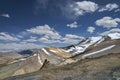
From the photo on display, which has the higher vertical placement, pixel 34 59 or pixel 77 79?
pixel 34 59

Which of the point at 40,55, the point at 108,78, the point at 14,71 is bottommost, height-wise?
the point at 108,78

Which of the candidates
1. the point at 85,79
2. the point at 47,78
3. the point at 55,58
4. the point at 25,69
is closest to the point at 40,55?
the point at 55,58

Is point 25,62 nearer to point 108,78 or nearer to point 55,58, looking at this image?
point 55,58

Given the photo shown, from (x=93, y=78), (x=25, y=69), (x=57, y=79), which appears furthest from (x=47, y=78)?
(x=25, y=69)

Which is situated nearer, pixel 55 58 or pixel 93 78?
pixel 93 78

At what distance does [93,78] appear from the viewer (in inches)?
1286

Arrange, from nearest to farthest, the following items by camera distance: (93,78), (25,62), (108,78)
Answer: (108,78) < (93,78) < (25,62)

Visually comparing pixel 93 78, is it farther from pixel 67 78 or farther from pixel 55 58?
pixel 55 58

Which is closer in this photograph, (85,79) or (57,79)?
(85,79)

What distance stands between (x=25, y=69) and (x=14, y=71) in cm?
413

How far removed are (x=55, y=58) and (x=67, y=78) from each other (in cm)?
6646

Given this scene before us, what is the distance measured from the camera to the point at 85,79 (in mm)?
33312

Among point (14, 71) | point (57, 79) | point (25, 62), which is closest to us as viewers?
point (57, 79)

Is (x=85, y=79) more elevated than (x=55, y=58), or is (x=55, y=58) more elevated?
(x=55, y=58)
